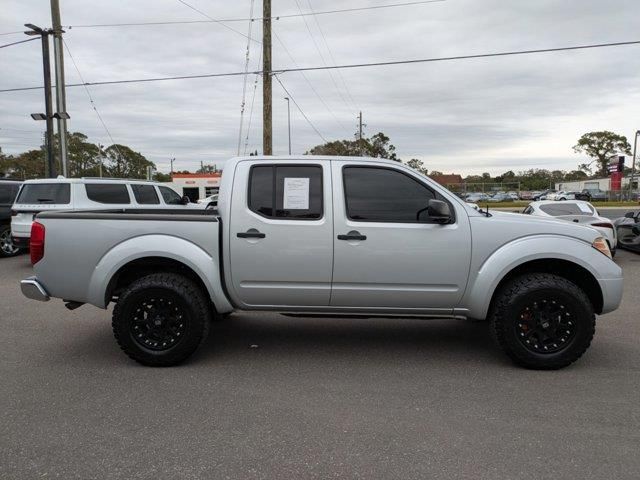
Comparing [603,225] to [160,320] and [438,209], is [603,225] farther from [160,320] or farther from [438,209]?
[160,320]

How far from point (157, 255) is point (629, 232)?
11776 mm

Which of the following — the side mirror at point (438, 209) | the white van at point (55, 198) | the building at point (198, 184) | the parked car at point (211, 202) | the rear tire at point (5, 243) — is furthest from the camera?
the building at point (198, 184)

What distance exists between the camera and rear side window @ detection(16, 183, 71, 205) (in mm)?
10539

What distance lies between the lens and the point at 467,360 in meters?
4.76

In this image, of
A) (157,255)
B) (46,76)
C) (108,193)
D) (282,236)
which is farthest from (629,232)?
(46,76)

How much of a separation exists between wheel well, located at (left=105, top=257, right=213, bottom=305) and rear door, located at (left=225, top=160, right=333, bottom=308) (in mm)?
453

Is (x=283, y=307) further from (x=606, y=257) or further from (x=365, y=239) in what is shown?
(x=606, y=257)

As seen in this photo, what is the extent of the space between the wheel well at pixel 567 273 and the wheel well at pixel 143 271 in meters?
2.82

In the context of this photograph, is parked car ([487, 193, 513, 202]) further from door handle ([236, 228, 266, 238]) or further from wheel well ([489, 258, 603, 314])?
door handle ([236, 228, 266, 238])

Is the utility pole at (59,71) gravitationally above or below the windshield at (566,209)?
above

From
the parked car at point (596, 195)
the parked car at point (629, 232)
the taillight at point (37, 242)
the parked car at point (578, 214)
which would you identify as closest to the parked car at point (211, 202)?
the taillight at point (37, 242)

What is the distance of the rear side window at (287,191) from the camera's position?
4.55m

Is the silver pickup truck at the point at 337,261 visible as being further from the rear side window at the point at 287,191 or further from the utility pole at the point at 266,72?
the utility pole at the point at 266,72

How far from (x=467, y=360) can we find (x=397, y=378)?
0.86 m
